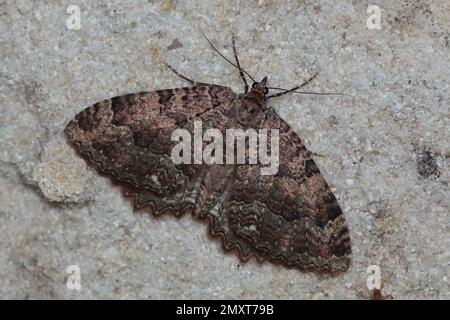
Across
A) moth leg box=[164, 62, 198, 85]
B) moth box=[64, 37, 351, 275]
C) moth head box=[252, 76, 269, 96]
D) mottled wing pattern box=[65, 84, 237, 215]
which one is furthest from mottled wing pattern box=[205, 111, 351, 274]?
moth leg box=[164, 62, 198, 85]

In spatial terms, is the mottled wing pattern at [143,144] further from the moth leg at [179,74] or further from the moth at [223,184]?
the moth leg at [179,74]

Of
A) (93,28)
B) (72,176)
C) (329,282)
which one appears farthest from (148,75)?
(329,282)

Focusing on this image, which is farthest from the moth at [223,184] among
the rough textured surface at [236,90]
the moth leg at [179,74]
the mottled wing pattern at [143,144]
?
the moth leg at [179,74]

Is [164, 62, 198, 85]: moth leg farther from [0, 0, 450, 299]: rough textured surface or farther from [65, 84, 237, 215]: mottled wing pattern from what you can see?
[65, 84, 237, 215]: mottled wing pattern

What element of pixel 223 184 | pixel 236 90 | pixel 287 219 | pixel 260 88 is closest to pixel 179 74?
pixel 236 90

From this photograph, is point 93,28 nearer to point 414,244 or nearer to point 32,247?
point 32,247

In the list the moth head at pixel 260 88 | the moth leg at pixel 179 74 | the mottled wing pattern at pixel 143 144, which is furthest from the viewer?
the moth leg at pixel 179 74

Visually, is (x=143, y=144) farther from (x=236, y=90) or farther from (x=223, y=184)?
(x=236, y=90)
